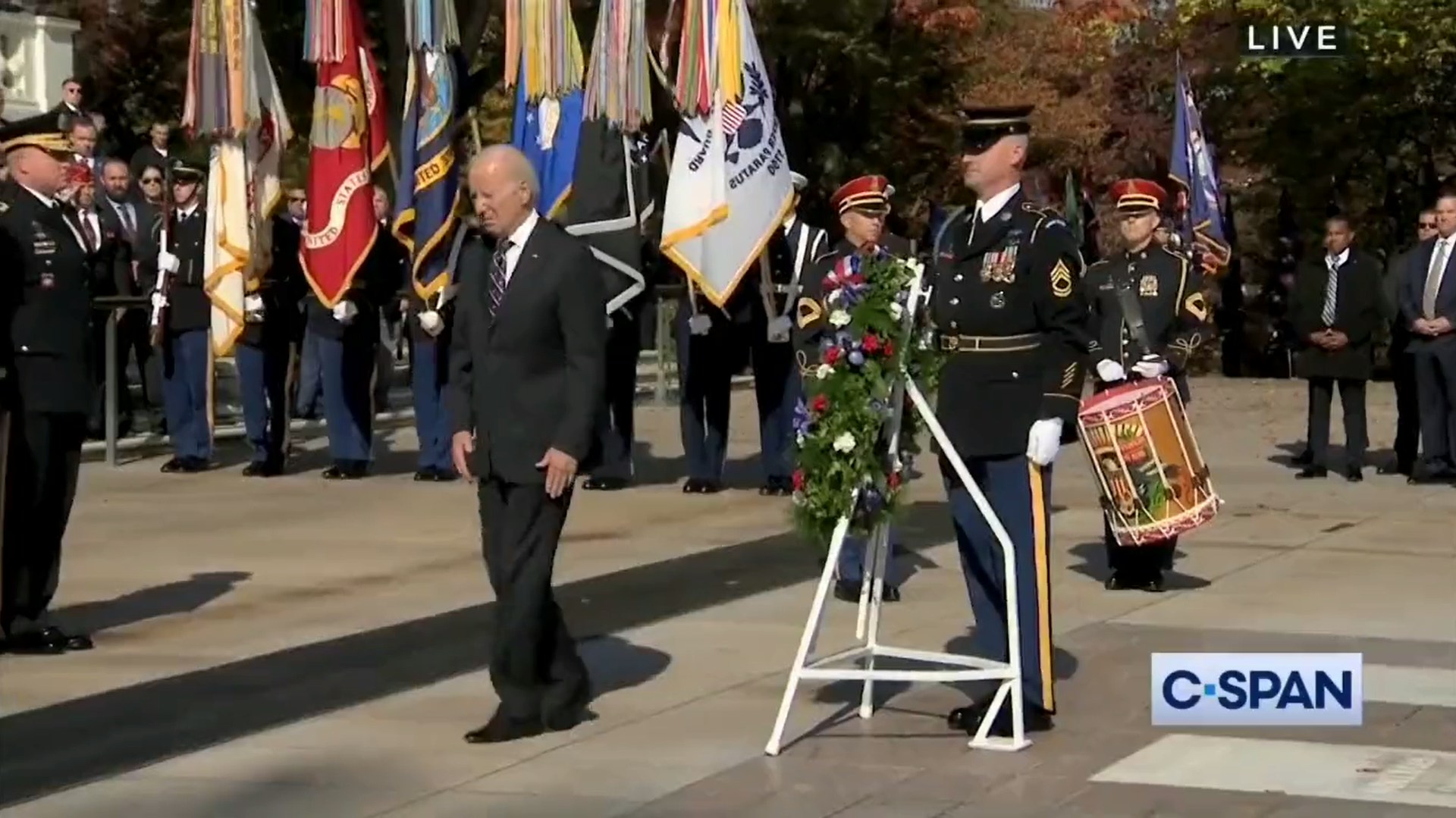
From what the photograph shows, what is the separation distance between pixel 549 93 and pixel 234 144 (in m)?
2.63

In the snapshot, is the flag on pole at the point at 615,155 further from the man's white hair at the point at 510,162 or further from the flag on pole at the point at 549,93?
the man's white hair at the point at 510,162

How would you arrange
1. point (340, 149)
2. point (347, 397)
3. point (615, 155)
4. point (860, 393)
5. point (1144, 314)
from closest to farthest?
1. point (860, 393)
2. point (1144, 314)
3. point (615, 155)
4. point (347, 397)
5. point (340, 149)

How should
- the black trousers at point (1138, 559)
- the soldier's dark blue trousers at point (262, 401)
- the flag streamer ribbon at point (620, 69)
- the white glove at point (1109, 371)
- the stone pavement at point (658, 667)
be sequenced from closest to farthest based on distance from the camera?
the stone pavement at point (658, 667)
the white glove at point (1109, 371)
the black trousers at point (1138, 559)
the flag streamer ribbon at point (620, 69)
the soldier's dark blue trousers at point (262, 401)

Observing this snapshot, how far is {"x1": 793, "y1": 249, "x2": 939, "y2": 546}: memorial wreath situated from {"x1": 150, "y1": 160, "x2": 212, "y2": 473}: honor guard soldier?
972 cm

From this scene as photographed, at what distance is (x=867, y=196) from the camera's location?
1077cm

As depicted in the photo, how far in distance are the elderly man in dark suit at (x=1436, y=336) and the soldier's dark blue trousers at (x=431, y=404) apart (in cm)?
663

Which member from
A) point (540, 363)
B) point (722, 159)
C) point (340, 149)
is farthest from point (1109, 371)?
point (340, 149)

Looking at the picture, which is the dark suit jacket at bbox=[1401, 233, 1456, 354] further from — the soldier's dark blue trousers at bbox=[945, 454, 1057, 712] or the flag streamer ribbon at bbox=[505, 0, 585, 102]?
the soldier's dark blue trousers at bbox=[945, 454, 1057, 712]

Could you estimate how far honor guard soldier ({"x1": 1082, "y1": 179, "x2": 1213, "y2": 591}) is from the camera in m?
11.8

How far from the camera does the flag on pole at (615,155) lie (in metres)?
16.0

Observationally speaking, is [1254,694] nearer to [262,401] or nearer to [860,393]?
[860,393]

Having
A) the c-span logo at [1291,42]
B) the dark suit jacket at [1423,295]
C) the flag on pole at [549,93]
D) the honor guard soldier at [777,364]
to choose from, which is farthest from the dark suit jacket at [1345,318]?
the flag on pole at [549,93]

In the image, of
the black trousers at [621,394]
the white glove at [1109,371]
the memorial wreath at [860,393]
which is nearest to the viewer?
the memorial wreath at [860,393]

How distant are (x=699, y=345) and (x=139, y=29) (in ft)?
68.7
